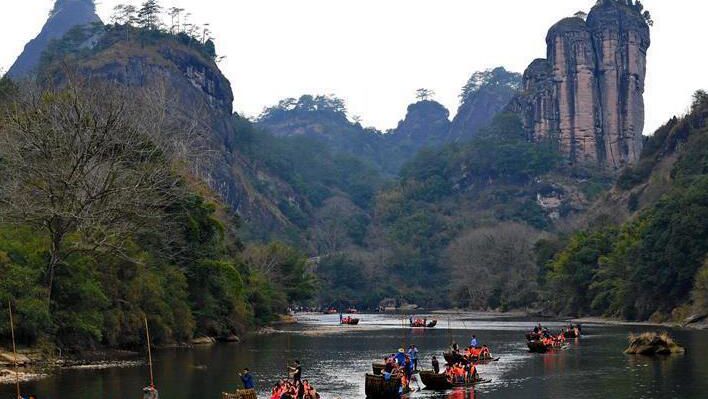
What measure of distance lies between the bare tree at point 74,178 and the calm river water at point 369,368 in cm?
812

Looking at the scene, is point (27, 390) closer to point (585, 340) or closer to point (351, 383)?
point (351, 383)

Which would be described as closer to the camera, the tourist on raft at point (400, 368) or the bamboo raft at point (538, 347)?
the tourist on raft at point (400, 368)

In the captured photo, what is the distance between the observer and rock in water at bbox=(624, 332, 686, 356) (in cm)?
5416

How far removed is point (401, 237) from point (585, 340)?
12743 cm

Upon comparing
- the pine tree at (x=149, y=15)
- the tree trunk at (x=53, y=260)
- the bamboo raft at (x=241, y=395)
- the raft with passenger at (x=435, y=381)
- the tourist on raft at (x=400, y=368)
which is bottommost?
the raft with passenger at (x=435, y=381)

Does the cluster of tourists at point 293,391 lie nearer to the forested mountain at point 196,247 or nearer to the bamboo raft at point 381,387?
the bamboo raft at point 381,387

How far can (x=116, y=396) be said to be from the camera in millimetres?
37094

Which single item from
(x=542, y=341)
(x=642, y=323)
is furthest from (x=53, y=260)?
(x=642, y=323)

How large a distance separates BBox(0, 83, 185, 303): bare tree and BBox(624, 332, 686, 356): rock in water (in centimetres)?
2959

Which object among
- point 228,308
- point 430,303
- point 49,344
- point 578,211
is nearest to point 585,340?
point 228,308

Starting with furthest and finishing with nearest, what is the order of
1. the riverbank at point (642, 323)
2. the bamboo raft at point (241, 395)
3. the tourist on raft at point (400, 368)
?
the riverbank at point (642, 323) < the tourist on raft at point (400, 368) < the bamboo raft at point (241, 395)

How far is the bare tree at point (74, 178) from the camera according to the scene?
1957 inches

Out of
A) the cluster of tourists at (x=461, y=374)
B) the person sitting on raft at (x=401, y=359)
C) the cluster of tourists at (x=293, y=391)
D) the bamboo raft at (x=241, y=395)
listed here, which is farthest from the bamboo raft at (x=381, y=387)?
the bamboo raft at (x=241, y=395)

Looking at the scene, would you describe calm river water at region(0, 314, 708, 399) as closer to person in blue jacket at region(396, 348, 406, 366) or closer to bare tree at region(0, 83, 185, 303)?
person in blue jacket at region(396, 348, 406, 366)
